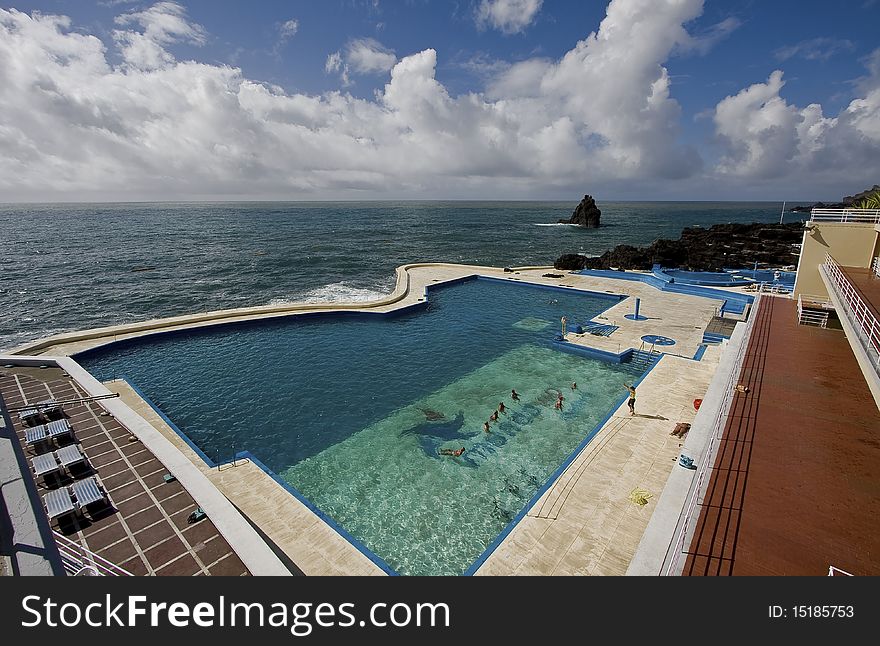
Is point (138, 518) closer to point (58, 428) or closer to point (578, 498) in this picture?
point (58, 428)

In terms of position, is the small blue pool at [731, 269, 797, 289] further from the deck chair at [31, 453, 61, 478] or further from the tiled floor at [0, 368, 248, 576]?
the deck chair at [31, 453, 61, 478]

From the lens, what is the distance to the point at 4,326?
34.6 meters

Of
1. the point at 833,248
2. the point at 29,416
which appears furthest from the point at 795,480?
the point at 29,416

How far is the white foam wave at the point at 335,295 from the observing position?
41.1 meters

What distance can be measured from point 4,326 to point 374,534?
142 feet

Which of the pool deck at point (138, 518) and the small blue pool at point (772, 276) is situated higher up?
the small blue pool at point (772, 276)

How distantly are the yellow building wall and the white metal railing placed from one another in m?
5.26

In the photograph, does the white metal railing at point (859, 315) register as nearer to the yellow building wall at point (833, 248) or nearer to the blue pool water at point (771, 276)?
the yellow building wall at point (833, 248)

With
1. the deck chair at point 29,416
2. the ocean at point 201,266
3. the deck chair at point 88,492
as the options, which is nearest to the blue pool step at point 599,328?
the ocean at point 201,266

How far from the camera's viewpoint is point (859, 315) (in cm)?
1039

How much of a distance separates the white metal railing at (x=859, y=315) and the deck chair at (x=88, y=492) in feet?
57.3

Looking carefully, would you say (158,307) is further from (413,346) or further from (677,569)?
(677,569)

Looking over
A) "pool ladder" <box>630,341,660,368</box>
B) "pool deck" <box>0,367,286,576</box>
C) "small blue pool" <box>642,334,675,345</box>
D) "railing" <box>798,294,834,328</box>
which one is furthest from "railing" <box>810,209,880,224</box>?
"pool deck" <box>0,367,286,576</box>

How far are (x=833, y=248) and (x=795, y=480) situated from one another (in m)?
17.5
